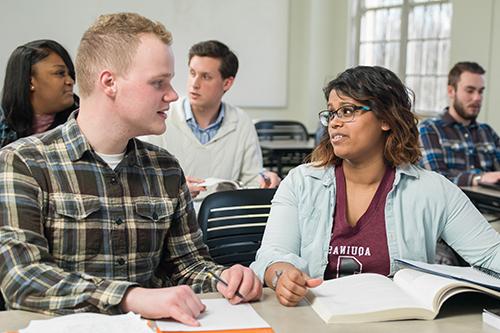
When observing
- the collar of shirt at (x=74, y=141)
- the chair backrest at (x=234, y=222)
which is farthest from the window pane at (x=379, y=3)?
the collar of shirt at (x=74, y=141)

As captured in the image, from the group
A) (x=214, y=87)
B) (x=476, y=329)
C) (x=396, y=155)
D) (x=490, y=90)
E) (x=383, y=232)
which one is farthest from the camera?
(x=490, y=90)

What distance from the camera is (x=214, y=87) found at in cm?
348

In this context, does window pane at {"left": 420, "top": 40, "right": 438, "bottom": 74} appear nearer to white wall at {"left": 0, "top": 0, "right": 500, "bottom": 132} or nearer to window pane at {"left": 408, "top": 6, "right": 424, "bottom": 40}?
window pane at {"left": 408, "top": 6, "right": 424, "bottom": 40}

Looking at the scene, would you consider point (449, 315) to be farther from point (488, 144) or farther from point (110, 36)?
point (488, 144)

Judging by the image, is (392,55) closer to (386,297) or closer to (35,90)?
(35,90)

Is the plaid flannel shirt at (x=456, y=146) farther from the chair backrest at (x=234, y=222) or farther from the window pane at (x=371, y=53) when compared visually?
the window pane at (x=371, y=53)

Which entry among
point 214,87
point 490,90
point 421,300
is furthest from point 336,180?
point 490,90

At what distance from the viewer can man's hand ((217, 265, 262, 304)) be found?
4.54 feet

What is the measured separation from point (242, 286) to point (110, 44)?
670mm

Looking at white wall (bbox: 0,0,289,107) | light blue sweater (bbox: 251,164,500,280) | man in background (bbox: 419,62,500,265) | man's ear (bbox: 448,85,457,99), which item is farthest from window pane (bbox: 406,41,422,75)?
light blue sweater (bbox: 251,164,500,280)

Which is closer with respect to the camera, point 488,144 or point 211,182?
point 211,182

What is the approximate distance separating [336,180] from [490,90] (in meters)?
4.52

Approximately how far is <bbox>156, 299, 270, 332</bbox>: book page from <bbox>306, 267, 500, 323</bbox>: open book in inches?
6.1

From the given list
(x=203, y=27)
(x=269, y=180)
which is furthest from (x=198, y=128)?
(x=203, y=27)
